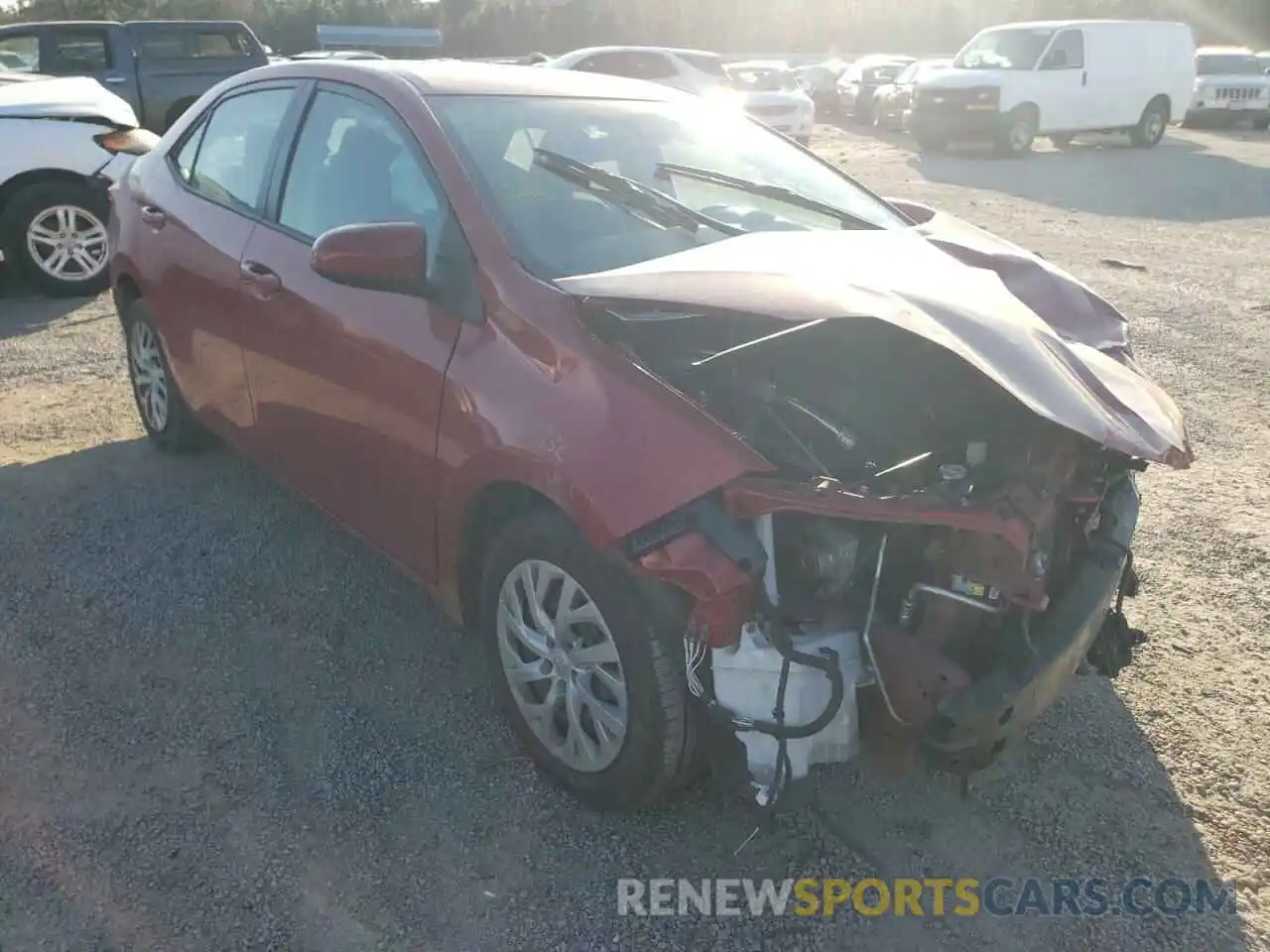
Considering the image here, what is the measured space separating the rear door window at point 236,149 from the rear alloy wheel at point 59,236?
383 centimetres

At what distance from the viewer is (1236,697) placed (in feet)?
10.9

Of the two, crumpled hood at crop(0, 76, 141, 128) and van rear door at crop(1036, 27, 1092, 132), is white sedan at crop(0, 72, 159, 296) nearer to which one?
crumpled hood at crop(0, 76, 141, 128)

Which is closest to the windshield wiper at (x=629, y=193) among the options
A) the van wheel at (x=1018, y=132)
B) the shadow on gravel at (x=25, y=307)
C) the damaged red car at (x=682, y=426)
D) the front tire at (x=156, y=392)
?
the damaged red car at (x=682, y=426)

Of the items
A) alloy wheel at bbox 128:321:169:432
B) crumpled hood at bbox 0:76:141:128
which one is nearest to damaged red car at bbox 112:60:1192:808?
alloy wheel at bbox 128:321:169:432

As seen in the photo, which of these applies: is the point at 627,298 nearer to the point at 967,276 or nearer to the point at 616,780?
the point at 967,276

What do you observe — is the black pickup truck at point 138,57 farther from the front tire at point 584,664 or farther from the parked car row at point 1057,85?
the parked car row at point 1057,85

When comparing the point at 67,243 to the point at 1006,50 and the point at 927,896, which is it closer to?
the point at 927,896

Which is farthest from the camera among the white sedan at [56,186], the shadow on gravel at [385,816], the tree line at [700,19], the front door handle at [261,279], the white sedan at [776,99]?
the tree line at [700,19]

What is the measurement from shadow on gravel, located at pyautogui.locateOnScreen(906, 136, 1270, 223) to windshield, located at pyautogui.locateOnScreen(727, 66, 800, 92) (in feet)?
8.39

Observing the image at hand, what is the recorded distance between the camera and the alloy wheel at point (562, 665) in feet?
8.64

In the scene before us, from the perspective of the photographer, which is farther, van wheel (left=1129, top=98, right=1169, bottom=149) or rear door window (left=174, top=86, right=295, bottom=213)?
van wheel (left=1129, top=98, right=1169, bottom=149)

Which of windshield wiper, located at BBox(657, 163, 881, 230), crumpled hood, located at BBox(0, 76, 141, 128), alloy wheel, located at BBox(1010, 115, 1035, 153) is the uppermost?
windshield wiper, located at BBox(657, 163, 881, 230)

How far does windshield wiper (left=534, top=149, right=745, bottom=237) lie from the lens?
3.18m

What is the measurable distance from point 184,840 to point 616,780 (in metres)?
1.10
